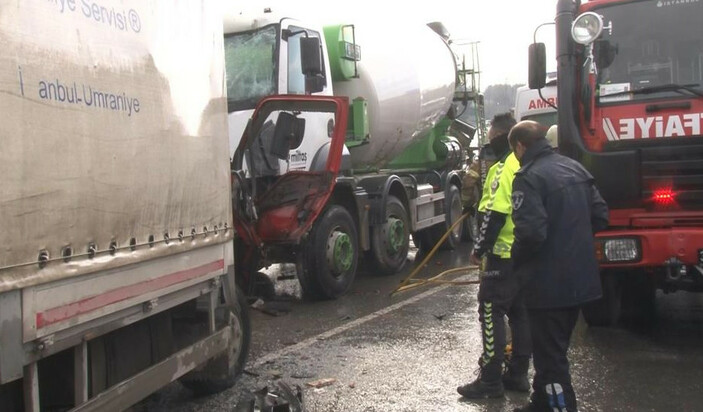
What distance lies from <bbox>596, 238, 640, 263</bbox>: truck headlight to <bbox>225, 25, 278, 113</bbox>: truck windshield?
3645 mm

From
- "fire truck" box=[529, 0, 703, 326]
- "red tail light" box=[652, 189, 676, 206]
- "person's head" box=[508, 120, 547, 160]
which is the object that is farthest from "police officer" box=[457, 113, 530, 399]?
"red tail light" box=[652, 189, 676, 206]

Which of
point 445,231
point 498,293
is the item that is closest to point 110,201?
point 498,293

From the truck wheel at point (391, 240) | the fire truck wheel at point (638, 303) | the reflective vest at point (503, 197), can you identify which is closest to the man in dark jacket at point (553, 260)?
the reflective vest at point (503, 197)

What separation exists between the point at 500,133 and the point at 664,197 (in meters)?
1.55

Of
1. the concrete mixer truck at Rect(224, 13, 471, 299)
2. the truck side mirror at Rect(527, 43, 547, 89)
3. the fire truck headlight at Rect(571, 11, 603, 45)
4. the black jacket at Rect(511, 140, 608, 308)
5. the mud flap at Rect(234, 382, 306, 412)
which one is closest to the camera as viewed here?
the black jacket at Rect(511, 140, 608, 308)

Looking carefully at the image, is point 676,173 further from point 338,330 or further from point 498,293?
point 338,330

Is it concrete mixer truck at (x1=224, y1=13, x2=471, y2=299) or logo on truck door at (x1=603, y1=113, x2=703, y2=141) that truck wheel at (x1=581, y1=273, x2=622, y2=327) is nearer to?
logo on truck door at (x1=603, y1=113, x2=703, y2=141)

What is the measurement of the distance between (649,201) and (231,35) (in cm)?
467

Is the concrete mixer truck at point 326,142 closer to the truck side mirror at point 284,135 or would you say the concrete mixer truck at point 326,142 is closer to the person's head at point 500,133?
the truck side mirror at point 284,135

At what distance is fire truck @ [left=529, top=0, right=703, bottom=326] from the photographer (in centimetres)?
515

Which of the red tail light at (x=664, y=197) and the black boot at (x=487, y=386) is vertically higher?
the red tail light at (x=664, y=197)

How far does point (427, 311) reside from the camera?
23.5 ft

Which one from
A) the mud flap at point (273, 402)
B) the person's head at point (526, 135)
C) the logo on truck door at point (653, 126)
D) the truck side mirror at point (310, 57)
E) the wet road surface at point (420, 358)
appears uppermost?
the truck side mirror at point (310, 57)

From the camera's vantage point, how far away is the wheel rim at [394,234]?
930 centimetres
